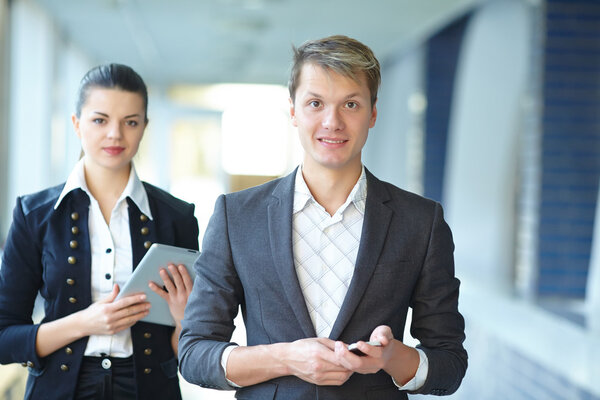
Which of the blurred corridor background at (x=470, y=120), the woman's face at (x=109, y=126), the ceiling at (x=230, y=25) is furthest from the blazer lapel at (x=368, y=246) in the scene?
the ceiling at (x=230, y=25)

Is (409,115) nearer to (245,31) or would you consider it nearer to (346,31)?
(346,31)

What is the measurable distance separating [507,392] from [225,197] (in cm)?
397

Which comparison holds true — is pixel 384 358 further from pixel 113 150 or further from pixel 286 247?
pixel 113 150

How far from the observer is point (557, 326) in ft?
20.5

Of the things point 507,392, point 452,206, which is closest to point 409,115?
point 452,206

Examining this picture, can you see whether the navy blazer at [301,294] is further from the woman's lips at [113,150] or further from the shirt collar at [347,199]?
the woman's lips at [113,150]

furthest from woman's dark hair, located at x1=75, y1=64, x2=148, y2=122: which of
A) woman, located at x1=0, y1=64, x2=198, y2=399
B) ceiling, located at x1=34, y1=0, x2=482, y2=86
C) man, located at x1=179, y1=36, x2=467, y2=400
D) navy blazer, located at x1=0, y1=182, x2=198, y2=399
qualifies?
ceiling, located at x1=34, y1=0, x2=482, y2=86

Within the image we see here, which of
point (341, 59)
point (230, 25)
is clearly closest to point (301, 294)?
point (341, 59)

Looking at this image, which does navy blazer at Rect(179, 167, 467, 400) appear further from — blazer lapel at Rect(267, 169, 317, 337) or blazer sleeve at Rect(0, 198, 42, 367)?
blazer sleeve at Rect(0, 198, 42, 367)

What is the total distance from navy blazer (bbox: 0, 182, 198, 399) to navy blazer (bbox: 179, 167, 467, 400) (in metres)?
0.46

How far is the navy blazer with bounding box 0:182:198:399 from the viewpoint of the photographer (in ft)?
6.33

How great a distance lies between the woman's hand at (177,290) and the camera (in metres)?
1.95

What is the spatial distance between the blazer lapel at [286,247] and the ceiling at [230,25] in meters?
6.31

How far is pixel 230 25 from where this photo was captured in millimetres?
11094
